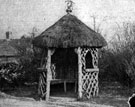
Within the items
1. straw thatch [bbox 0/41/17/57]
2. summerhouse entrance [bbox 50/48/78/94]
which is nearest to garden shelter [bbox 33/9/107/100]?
summerhouse entrance [bbox 50/48/78/94]

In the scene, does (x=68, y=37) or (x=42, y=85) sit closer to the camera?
(x=68, y=37)

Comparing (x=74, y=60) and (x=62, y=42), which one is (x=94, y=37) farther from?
(x=74, y=60)

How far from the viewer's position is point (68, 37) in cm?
1241

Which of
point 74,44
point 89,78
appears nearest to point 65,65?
point 89,78

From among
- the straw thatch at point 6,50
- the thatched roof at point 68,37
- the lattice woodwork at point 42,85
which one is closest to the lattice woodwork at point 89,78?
the thatched roof at point 68,37

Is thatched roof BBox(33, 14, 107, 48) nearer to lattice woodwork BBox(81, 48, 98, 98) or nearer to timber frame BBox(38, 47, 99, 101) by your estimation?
timber frame BBox(38, 47, 99, 101)

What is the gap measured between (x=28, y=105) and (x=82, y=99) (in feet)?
10.2

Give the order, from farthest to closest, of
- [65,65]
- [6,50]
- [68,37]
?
[6,50] → [65,65] → [68,37]

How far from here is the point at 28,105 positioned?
10.5 m

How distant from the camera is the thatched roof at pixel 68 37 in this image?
1220 centimetres

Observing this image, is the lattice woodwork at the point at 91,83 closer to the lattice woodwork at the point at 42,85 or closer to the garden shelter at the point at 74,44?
the garden shelter at the point at 74,44

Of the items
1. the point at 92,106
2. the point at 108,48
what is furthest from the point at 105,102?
the point at 108,48

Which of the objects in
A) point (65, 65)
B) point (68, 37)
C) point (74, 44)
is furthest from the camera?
point (65, 65)

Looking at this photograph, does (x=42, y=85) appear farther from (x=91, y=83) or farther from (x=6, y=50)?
(x=6, y=50)
